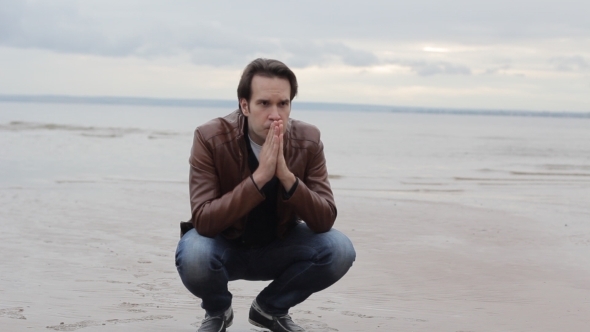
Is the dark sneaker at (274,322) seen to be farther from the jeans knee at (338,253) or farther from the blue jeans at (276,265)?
the jeans knee at (338,253)

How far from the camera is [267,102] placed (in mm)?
4320

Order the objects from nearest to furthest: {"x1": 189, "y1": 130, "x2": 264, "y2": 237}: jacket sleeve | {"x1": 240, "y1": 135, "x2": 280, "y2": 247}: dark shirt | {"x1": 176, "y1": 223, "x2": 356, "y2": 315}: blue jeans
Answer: {"x1": 189, "y1": 130, "x2": 264, "y2": 237}: jacket sleeve → {"x1": 176, "y1": 223, "x2": 356, "y2": 315}: blue jeans → {"x1": 240, "y1": 135, "x2": 280, "y2": 247}: dark shirt

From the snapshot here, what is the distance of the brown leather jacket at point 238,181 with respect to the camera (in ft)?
13.8

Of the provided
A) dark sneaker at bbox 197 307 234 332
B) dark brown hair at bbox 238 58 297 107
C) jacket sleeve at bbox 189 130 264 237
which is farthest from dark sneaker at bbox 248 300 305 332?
dark brown hair at bbox 238 58 297 107

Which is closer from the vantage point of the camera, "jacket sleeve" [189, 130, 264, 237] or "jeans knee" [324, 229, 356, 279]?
"jacket sleeve" [189, 130, 264, 237]

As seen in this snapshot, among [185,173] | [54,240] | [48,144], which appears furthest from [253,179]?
[48,144]

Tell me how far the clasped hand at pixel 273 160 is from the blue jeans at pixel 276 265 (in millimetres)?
516

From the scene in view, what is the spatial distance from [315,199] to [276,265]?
576mm

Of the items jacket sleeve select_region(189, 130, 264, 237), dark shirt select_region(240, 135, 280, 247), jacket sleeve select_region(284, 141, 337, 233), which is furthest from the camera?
dark shirt select_region(240, 135, 280, 247)

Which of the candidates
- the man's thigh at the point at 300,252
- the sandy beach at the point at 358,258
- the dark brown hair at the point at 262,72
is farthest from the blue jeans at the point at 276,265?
the dark brown hair at the point at 262,72

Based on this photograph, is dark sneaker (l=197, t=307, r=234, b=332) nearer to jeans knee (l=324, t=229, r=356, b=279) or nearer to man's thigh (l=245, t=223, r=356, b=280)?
man's thigh (l=245, t=223, r=356, b=280)

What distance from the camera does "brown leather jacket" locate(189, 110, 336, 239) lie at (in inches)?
166

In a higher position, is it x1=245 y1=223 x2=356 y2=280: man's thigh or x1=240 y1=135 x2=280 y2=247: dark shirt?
x1=240 y1=135 x2=280 y2=247: dark shirt

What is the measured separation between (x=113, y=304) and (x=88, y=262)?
1756 mm
